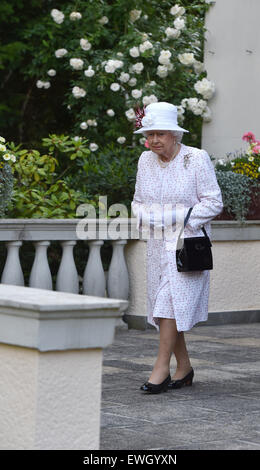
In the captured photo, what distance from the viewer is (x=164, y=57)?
37.5ft

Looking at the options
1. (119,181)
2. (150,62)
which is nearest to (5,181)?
(119,181)

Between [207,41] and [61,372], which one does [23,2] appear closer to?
[207,41]

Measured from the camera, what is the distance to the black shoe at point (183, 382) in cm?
584

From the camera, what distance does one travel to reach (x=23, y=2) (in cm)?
1448

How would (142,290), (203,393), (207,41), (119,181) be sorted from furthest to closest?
(207,41) < (119,181) < (142,290) < (203,393)

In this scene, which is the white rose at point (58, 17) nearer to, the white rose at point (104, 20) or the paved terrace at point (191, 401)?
the white rose at point (104, 20)

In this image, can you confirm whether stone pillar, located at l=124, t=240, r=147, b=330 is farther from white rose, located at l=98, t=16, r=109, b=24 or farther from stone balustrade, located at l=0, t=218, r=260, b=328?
white rose, located at l=98, t=16, r=109, b=24

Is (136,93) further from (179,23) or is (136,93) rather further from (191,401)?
(191,401)

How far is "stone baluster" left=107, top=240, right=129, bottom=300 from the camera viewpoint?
27.6ft

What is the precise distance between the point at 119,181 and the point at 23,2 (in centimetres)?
616

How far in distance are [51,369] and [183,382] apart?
105 inches

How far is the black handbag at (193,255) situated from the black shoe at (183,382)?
2.23 ft

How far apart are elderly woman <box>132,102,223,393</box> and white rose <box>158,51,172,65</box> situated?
5.78 meters

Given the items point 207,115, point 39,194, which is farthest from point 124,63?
point 39,194
